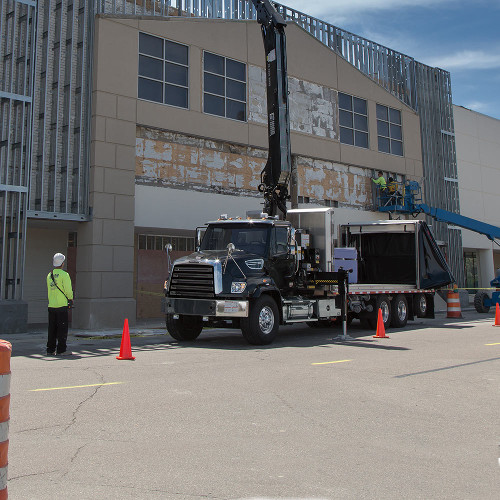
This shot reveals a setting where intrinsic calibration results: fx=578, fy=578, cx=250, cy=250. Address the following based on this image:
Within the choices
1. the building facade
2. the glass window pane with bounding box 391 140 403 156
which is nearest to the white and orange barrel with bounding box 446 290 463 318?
the building facade

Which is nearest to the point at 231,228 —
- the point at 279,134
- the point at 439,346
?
the point at 279,134

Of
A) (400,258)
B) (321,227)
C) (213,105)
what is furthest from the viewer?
(213,105)

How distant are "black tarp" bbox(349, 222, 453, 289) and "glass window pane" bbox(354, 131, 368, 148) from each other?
29.0 feet

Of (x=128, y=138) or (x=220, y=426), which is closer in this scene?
(x=220, y=426)

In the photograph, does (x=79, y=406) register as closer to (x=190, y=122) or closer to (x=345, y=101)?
(x=190, y=122)

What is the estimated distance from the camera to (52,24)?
1792cm

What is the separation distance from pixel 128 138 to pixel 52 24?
4103 mm

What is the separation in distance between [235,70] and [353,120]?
280 inches

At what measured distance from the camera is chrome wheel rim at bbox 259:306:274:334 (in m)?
12.7

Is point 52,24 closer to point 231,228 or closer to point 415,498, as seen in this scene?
point 231,228

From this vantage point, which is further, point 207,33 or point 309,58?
point 309,58

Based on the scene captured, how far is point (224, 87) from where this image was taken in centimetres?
2198

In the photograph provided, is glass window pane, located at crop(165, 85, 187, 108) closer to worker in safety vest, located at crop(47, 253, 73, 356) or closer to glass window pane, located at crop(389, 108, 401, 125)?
worker in safety vest, located at crop(47, 253, 73, 356)

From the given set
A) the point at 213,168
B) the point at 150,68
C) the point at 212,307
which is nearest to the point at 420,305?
the point at 213,168
